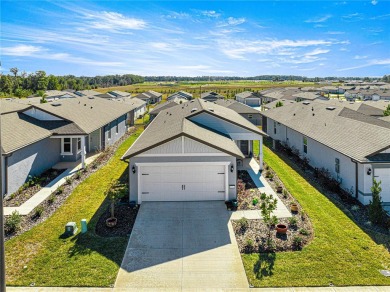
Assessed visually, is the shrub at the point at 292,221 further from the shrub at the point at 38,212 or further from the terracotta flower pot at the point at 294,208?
the shrub at the point at 38,212

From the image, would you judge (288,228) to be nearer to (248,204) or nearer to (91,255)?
(248,204)

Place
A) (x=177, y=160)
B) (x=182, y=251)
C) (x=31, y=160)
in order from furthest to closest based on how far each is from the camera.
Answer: (x=31, y=160)
(x=177, y=160)
(x=182, y=251)

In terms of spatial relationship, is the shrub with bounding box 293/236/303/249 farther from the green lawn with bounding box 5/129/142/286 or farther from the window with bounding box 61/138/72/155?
the window with bounding box 61/138/72/155

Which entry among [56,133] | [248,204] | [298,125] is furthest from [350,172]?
[56,133]

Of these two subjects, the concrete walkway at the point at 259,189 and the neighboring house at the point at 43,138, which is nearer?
the concrete walkway at the point at 259,189

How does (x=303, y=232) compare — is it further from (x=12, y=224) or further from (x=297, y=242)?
(x=12, y=224)

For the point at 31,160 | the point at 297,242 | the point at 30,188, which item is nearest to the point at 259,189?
the point at 297,242

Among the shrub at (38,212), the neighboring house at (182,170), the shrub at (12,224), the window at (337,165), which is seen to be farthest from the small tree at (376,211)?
the shrub at (12,224)
